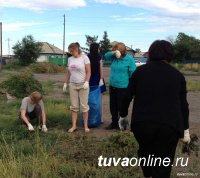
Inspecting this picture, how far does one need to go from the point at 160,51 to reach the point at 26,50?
58.0 meters

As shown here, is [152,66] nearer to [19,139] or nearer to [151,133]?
[151,133]

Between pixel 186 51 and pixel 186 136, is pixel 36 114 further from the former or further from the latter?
pixel 186 51

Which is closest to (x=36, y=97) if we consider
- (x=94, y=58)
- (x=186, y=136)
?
(x=94, y=58)

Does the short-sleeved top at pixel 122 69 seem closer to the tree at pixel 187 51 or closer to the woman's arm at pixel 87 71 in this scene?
the woman's arm at pixel 87 71

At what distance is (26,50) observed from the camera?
61.2 m

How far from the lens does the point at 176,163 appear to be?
19.4 ft

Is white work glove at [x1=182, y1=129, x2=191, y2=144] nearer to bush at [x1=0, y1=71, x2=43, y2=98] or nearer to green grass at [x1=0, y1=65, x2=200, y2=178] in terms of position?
green grass at [x1=0, y1=65, x2=200, y2=178]

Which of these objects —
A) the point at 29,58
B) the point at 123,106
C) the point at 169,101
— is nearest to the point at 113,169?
the point at 123,106

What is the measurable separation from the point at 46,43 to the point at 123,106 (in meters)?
116

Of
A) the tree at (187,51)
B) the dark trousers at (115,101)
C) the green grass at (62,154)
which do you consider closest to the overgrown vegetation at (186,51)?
the tree at (187,51)

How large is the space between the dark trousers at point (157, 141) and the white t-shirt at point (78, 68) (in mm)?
4169

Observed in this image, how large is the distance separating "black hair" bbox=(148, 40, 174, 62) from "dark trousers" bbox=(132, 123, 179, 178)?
669 mm

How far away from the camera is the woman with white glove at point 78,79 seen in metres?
8.51

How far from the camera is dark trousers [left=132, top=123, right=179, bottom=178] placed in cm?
427
